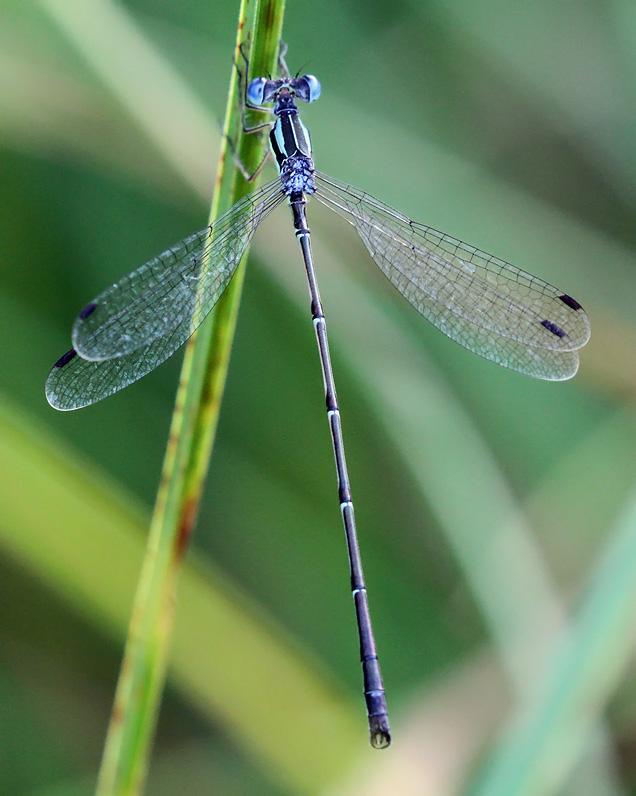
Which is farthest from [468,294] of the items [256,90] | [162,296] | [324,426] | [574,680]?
[574,680]

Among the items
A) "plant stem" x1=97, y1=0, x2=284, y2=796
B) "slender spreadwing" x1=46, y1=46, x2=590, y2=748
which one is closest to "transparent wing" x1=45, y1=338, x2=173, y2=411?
"slender spreadwing" x1=46, y1=46, x2=590, y2=748

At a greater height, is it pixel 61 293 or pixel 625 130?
pixel 625 130

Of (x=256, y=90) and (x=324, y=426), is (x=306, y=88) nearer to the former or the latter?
(x=256, y=90)

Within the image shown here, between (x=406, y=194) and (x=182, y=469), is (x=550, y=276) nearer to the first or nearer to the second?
(x=406, y=194)

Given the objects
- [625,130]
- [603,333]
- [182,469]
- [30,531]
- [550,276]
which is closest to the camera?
[182,469]

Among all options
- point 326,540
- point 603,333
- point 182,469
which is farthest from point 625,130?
point 182,469

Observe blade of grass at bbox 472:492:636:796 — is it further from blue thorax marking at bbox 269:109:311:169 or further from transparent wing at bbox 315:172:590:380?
blue thorax marking at bbox 269:109:311:169

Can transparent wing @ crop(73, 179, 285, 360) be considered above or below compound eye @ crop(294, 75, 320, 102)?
below
